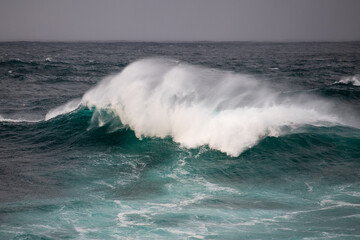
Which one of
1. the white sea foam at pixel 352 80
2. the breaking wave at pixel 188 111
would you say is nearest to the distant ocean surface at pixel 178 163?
the breaking wave at pixel 188 111

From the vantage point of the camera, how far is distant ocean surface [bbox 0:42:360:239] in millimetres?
10258

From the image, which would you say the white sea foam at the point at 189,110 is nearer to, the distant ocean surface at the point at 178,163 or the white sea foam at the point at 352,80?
the distant ocean surface at the point at 178,163

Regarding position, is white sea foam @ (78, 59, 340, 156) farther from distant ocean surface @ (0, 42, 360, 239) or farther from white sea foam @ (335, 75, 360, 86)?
white sea foam @ (335, 75, 360, 86)

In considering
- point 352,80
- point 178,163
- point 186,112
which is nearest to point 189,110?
point 186,112

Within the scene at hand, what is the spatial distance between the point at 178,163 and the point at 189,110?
13.5 ft

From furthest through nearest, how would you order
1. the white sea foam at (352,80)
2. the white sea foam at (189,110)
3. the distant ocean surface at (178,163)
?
the white sea foam at (352,80) < the white sea foam at (189,110) < the distant ocean surface at (178,163)

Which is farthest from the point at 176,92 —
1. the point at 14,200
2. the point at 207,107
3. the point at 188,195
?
the point at 14,200

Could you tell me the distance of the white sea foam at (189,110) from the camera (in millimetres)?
17406

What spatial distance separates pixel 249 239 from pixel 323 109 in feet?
51.9

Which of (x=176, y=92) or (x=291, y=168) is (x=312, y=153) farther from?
(x=176, y=92)

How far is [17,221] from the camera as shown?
10.3 metres

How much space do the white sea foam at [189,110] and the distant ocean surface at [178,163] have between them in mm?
68

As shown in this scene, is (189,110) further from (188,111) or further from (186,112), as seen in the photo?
(186,112)

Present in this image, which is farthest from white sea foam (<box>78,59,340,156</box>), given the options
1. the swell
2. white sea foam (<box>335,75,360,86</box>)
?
white sea foam (<box>335,75,360,86</box>)
